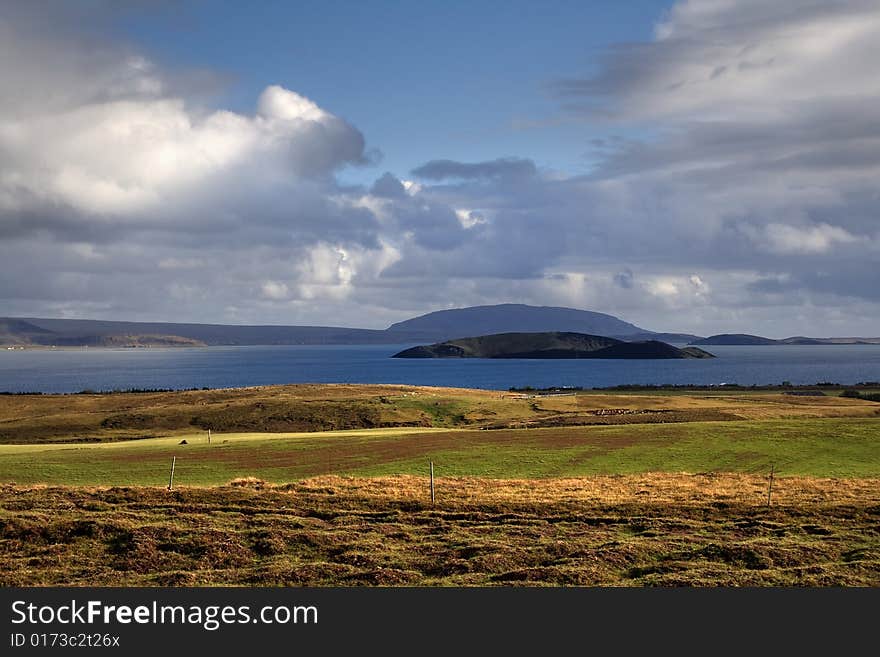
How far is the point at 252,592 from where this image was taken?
1814 centimetres

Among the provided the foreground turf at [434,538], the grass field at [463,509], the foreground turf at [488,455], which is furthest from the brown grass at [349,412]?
the foreground turf at [434,538]

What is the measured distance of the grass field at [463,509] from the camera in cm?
2055

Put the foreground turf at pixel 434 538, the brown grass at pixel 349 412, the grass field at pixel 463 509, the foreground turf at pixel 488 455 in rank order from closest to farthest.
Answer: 1. the foreground turf at pixel 434 538
2. the grass field at pixel 463 509
3. the foreground turf at pixel 488 455
4. the brown grass at pixel 349 412

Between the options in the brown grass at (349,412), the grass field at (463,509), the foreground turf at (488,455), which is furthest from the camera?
the brown grass at (349,412)

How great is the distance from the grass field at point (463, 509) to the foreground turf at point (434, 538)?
0.09 meters

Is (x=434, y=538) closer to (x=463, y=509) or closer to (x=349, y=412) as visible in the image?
(x=463, y=509)

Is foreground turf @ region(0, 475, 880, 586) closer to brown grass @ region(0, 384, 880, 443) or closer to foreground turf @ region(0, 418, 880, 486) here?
foreground turf @ region(0, 418, 880, 486)

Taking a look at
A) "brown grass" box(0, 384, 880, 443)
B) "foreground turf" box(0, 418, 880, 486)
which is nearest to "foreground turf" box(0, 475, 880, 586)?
"foreground turf" box(0, 418, 880, 486)

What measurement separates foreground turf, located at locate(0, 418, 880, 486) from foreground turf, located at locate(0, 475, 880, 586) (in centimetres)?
1045

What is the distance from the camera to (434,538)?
2406 cm

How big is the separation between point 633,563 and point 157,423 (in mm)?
78137

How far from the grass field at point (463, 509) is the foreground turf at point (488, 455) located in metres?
0.22

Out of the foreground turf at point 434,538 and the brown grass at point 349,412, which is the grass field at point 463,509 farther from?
the brown grass at point 349,412

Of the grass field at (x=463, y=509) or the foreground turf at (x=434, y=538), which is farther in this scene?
the grass field at (x=463, y=509)
